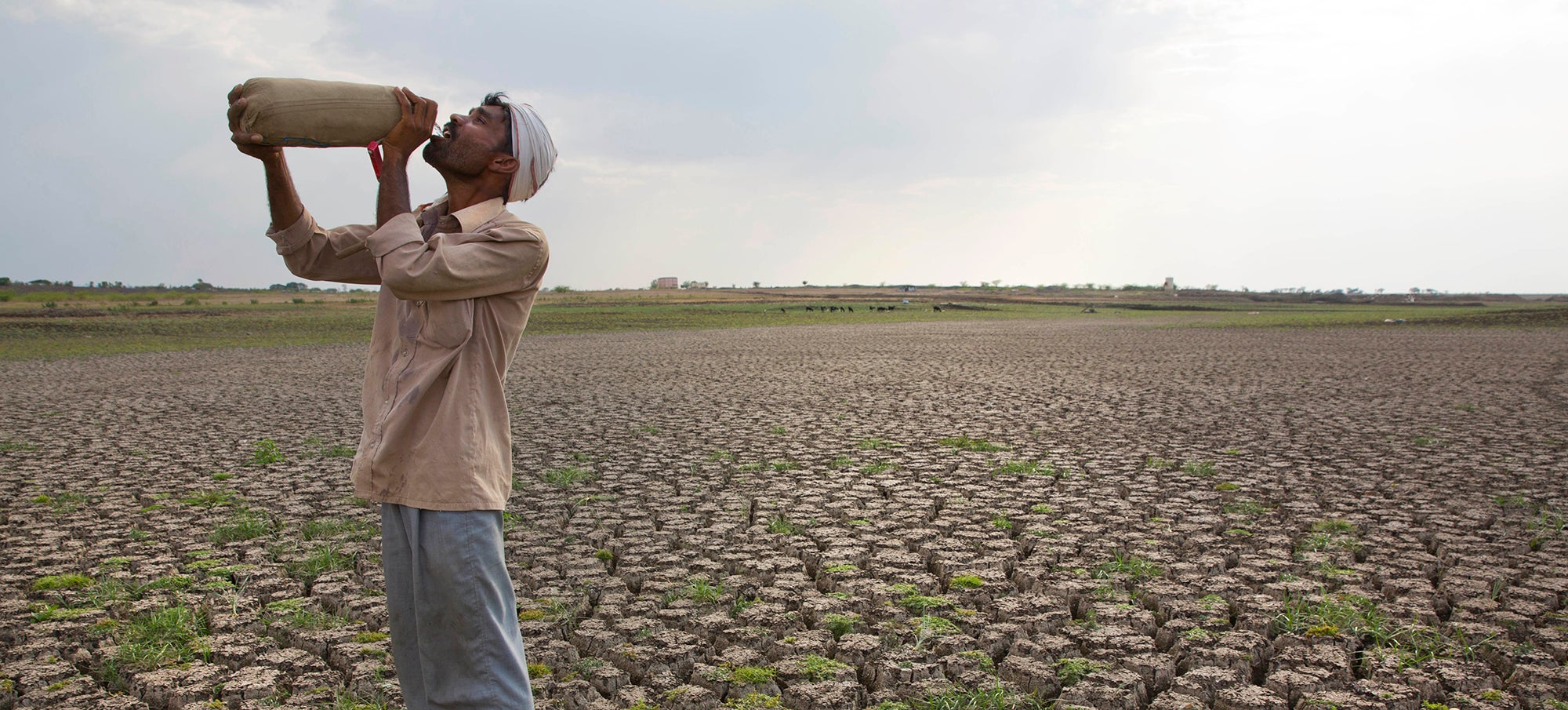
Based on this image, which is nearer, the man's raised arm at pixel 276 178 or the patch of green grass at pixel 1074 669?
the man's raised arm at pixel 276 178

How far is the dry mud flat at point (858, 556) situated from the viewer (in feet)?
10.4

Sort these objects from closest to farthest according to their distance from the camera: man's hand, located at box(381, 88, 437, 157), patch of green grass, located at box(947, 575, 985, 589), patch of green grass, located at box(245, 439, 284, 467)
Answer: man's hand, located at box(381, 88, 437, 157) → patch of green grass, located at box(947, 575, 985, 589) → patch of green grass, located at box(245, 439, 284, 467)

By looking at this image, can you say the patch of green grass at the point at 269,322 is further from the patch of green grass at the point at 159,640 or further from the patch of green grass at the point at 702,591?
the patch of green grass at the point at 702,591

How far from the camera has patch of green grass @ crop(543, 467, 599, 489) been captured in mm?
6371

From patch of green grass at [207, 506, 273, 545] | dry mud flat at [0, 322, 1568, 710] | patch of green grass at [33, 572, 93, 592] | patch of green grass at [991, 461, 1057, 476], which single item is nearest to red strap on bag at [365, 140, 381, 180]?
dry mud flat at [0, 322, 1568, 710]

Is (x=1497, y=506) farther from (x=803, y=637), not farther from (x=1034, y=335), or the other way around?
(x=1034, y=335)

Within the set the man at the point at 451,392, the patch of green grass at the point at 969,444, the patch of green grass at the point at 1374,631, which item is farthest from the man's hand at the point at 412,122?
the patch of green grass at the point at 969,444

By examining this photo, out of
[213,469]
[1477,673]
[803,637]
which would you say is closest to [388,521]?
[803,637]

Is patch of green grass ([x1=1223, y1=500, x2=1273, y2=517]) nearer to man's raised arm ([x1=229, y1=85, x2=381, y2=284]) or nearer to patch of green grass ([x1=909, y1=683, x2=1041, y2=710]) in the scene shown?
patch of green grass ([x1=909, y1=683, x2=1041, y2=710])

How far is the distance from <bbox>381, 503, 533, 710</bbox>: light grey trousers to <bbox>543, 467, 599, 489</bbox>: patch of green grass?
174 inches

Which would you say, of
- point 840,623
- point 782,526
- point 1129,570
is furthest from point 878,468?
point 840,623

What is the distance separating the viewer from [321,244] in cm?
207

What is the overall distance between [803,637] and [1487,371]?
1507cm

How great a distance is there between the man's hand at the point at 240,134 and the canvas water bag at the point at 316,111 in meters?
0.01
